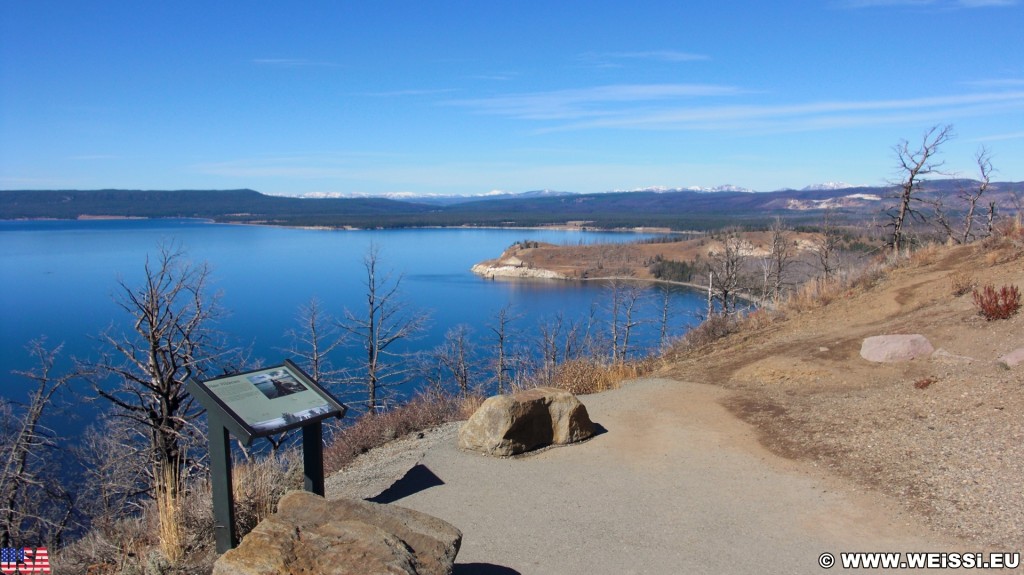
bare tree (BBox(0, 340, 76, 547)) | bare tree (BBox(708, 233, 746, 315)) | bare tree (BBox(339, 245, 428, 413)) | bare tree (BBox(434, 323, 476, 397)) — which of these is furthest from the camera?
bare tree (BBox(708, 233, 746, 315))

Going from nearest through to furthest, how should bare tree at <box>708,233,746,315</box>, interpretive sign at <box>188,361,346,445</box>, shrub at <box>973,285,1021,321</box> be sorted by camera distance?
interpretive sign at <box>188,361,346,445</box> → shrub at <box>973,285,1021,321</box> → bare tree at <box>708,233,746,315</box>

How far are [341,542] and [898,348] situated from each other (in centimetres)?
961

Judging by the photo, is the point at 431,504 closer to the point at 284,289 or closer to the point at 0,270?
the point at 284,289

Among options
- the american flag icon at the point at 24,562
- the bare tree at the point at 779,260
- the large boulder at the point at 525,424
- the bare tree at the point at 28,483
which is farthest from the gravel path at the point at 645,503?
the bare tree at the point at 779,260

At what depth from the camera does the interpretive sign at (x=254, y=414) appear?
530 centimetres

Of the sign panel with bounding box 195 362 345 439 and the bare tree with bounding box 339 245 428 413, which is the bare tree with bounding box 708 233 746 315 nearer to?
the bare tree with bounding box 339 245 428 413

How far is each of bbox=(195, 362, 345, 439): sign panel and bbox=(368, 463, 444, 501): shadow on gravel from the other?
1.63 metres

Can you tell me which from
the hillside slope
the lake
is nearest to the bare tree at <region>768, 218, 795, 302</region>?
the lake

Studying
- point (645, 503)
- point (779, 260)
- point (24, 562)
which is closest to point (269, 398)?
point (24, 562)

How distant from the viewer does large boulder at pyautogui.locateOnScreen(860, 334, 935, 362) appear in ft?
34.5

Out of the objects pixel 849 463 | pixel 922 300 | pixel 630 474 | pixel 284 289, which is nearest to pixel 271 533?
pixel 630 474

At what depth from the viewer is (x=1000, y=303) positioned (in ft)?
36.4

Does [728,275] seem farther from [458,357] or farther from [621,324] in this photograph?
[621,324]

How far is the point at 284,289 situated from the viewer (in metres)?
62.1
